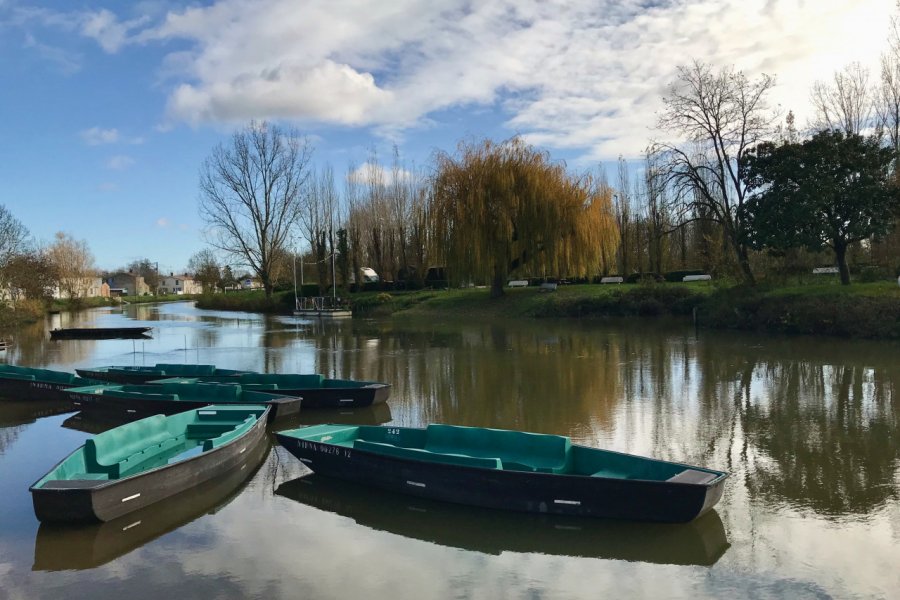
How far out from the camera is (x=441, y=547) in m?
6.55

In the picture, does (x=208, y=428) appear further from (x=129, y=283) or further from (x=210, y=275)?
(x=129, y=283)

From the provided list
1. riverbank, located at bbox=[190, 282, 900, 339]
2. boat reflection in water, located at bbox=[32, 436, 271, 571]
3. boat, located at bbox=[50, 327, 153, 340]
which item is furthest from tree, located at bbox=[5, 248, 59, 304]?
boat reflection in water, located at bbox=[32, 436, 271, 571]

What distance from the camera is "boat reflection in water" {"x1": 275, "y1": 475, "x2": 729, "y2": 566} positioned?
632 cm

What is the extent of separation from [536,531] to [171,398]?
774 cm

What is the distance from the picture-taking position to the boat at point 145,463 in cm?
670

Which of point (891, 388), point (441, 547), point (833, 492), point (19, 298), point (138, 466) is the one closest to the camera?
point (441, 547)

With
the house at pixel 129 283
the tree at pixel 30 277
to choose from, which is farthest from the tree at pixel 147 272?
the tree at pixel 30 277

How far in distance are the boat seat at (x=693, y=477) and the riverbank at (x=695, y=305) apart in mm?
18783

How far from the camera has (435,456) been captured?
7457mm

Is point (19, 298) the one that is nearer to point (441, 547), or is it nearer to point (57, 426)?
point (57, 426)

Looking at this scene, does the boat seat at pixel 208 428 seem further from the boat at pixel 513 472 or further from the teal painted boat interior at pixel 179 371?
the teal painted boat interior at pixel 179 371

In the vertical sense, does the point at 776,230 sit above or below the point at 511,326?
above

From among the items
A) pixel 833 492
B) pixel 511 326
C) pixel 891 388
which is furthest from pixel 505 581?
pixel 511 326

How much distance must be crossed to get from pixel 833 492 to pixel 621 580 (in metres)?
3.50
